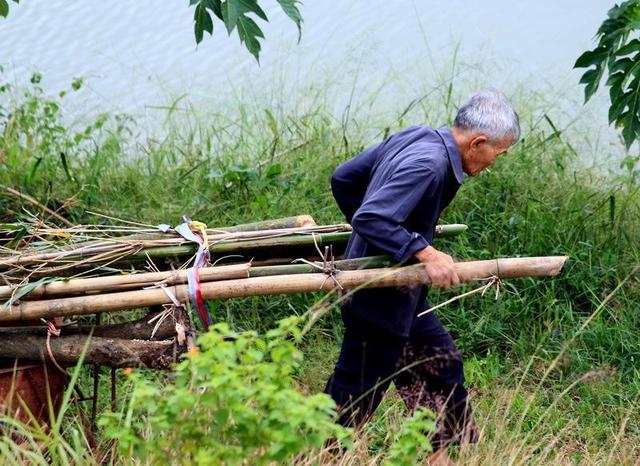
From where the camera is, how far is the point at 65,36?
7586mm

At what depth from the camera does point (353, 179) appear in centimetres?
382

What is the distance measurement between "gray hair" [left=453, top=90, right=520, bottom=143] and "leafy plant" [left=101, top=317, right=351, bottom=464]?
128 cm

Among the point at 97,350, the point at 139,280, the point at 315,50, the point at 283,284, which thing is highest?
the point at 315,50

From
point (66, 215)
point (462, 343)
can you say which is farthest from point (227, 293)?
point (66, 215)

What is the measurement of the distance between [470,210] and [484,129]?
189 cm

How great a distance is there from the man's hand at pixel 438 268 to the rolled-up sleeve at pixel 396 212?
3cm

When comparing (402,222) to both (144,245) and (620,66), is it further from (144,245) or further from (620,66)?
(620,66)

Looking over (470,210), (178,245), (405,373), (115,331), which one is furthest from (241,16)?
(470,210)

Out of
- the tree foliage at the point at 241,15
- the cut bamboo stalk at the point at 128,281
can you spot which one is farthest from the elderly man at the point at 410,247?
the tree foliage at the point at 241,15

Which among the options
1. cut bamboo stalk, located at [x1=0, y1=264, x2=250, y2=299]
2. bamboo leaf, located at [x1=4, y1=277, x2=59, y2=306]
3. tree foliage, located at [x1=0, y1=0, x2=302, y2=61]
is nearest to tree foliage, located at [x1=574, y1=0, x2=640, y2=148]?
tree foliage, located at [x1=0, y1=0, x2=302, y2=61]

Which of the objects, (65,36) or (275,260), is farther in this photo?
(65,36)

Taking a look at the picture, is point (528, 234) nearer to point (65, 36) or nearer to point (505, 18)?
point (505, 18)

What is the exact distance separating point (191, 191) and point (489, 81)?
7.14 feet

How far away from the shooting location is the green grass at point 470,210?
443 centimetres
